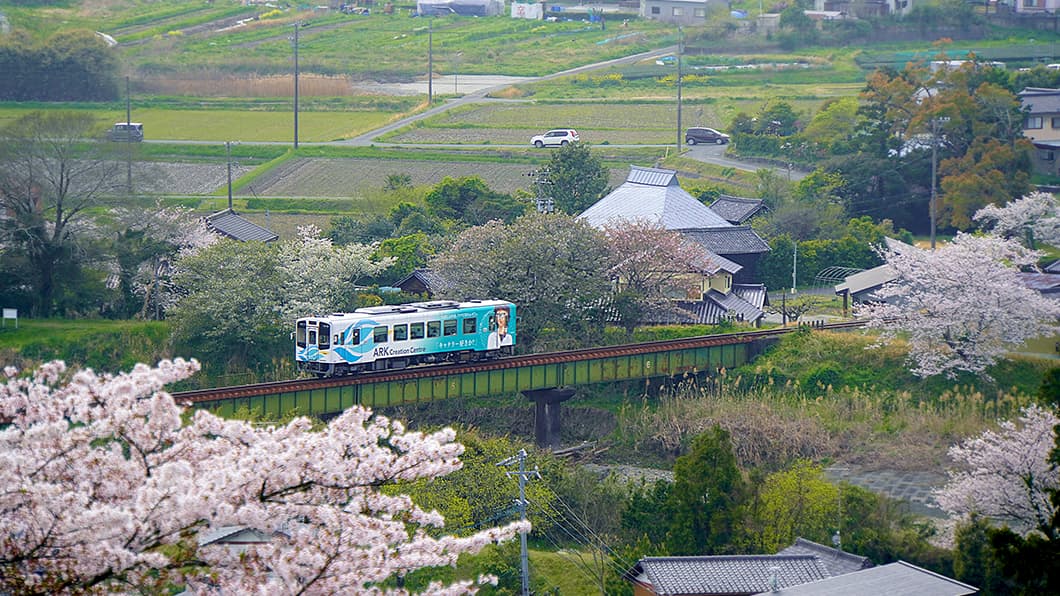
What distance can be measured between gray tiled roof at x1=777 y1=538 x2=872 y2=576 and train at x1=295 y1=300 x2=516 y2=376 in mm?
11066

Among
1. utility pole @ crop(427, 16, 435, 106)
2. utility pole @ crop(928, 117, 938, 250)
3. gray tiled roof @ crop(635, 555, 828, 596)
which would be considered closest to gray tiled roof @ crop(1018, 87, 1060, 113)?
utility pole @ crop(928, 117, 938, 250)

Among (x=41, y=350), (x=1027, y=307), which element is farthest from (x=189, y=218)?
(x=1027, y=307)

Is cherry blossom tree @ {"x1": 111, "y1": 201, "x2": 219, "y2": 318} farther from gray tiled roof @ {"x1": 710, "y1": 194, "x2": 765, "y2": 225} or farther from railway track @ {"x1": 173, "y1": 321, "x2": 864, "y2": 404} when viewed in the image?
gray tiled roof @ {"x1": 710, "y1": 194, "x2": 765, "y2": 225}

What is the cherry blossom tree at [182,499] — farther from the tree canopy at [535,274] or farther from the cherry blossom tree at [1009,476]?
the tree canopy at [535,274]

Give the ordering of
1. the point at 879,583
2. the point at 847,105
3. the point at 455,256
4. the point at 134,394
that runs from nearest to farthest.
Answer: the point at 134,394 < the point at 879,583 < the point at 455,256 < the point at 847,105

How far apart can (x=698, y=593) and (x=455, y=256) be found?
16.3 m

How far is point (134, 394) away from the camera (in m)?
9.47

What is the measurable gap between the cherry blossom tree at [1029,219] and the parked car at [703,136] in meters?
16.4

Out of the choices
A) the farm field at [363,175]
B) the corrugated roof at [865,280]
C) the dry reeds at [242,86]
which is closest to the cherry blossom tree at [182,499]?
the corrugated roof at [865,280]

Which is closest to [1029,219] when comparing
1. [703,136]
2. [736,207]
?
[736,207]

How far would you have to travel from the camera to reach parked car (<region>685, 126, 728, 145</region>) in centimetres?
5575

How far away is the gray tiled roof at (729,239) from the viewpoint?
38.6 m

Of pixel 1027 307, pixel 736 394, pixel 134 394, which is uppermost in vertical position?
pixel 134 394

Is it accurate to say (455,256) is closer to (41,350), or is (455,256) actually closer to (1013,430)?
(41,350)
